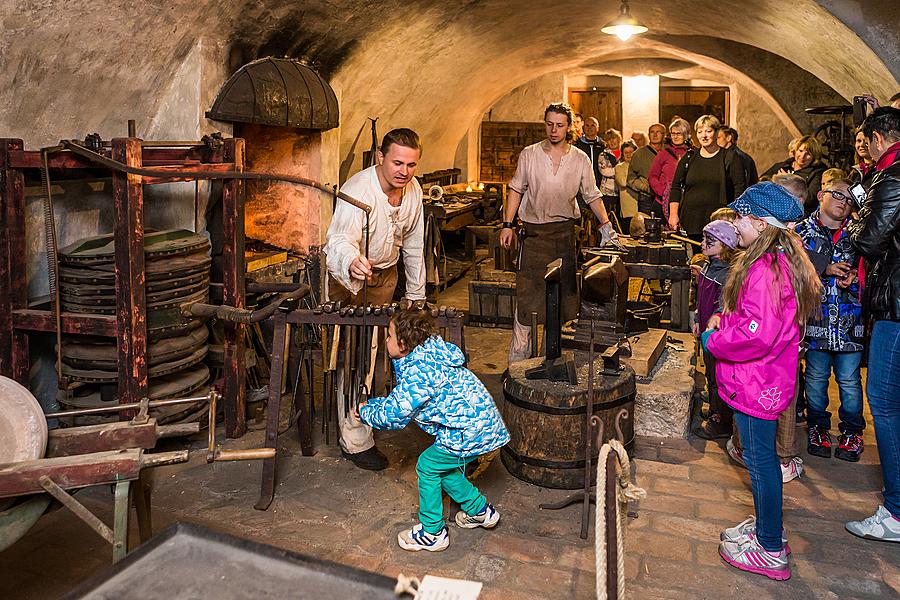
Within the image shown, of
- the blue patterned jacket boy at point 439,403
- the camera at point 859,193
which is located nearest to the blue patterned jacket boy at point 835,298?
the camera at point 859,193

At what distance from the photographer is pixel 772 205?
142 inches

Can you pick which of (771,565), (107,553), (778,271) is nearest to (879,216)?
(778,271)

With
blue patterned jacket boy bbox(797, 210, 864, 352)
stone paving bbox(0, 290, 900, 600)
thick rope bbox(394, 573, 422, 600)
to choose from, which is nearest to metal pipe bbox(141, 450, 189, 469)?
thick rope bbox(394, 573, 422, 600)

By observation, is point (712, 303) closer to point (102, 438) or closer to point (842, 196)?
point (842, 196)

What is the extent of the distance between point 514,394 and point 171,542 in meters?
2.45

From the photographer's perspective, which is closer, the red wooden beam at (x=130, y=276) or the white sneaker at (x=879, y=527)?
the white sneaker at (x=879, y=527)

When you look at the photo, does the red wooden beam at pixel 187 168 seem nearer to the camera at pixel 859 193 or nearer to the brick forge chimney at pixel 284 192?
the brick forge chimney at pixel 284 192

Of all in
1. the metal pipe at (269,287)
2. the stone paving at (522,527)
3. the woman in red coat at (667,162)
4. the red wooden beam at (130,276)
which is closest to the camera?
the stone paving at (522,527)

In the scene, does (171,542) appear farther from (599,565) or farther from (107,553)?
(107,553)

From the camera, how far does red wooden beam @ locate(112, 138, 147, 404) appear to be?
4578 millimetres

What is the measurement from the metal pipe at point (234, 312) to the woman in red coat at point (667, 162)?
561 centimetres

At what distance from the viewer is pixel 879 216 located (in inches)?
160

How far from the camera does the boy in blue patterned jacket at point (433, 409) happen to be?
375 centimetres

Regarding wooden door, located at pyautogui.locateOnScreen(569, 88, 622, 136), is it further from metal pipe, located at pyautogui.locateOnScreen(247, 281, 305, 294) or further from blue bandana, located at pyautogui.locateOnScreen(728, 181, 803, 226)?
blue bandana, located at pyautogui.locateOnScreen(728, 181, 803, 226)
